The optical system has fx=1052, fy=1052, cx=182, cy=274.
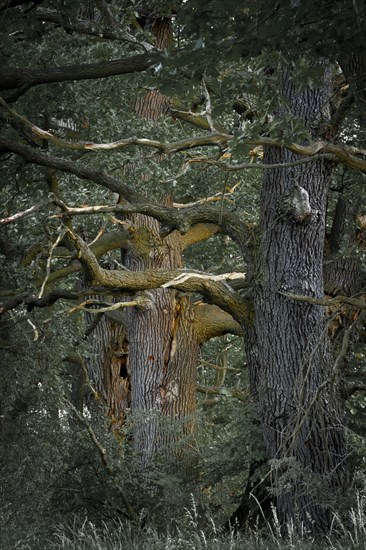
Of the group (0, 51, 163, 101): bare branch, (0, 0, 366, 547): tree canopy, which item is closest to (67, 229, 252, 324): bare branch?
(0, 0, 366, 547): tree canopy

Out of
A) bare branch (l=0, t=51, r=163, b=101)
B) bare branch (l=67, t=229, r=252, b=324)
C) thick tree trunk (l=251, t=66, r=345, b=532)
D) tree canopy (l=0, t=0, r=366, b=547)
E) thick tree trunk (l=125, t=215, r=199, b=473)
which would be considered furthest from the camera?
thick tree trunk (l=125, t=215, r=199, b=473)

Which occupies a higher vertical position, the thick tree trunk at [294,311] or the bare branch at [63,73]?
the bare branch at [63,73]

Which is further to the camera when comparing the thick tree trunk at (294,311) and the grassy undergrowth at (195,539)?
the thick tree trunk at (294,311)

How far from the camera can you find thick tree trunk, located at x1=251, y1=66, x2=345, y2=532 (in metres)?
11.8

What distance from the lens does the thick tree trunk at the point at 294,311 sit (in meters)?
11.8

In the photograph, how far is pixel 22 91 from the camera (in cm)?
1068

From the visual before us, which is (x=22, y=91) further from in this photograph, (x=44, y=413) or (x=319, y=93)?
(x=44, y=413)

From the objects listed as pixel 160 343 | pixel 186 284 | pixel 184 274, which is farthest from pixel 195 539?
pixel 160 343

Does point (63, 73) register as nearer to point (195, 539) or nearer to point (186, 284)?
point (186, 284)

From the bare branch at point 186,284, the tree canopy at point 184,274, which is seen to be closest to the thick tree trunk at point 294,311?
the tree canopy at point 184,274

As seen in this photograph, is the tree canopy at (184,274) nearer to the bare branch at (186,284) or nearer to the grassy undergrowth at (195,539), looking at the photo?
the bare branch at (186,284)

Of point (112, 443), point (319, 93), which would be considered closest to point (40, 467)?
point (112, 443)

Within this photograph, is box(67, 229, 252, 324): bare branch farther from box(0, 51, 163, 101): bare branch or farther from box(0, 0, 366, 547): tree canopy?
box(0, 51, 163, 101): bare branch

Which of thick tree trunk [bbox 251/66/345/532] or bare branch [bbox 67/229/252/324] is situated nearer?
thick tree trunk [bbox 251/66/345/532]
